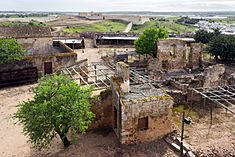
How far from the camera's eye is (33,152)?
16469mm

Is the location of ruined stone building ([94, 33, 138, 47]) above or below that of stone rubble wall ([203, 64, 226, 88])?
above

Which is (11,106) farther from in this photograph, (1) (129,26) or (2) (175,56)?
(1) (129,26)

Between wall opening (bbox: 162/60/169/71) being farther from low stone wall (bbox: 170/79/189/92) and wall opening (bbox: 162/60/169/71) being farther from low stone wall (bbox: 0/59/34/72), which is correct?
low stone wall (bbox: 0/59/34/72)

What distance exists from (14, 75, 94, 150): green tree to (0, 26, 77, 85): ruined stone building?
13942mm

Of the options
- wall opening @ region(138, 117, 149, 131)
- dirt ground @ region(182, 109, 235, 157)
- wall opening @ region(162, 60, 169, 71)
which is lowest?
dirt ground @ region(182, 109, 235, 157)

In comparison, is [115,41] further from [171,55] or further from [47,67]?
[47,67]

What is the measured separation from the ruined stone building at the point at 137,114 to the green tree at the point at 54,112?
2.14 m

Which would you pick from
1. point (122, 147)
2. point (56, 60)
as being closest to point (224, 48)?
point (56, 60)

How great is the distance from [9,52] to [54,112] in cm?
1610

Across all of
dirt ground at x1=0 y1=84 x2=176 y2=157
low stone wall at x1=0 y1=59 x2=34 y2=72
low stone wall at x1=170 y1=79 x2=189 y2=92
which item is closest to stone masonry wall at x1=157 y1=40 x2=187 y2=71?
low stone wall at x1=170 y1=79 x2=189 y2=92

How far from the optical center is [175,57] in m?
34.7

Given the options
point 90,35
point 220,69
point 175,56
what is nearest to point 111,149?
point 220,69

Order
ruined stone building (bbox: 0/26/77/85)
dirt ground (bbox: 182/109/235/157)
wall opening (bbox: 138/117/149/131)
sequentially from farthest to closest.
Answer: ruined stone building (bbox: 0/26/77/85) < wall opening (bbox: 138/117/149/131) < dirt ground (bbox: 182/109/235/157)

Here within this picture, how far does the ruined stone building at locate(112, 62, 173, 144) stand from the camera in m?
16.1
